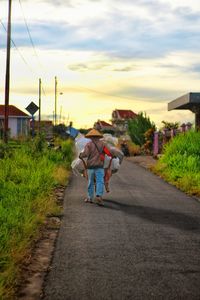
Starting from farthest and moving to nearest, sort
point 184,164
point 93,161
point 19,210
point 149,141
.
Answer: point 149,141, point 184,164, point 93,161, point 19,210

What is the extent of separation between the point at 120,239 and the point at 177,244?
2.76 feet

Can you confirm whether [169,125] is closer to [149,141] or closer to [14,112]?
[149,141]

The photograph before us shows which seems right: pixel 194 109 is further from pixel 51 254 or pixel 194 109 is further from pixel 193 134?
pixel 51 254

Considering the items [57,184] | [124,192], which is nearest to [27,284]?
[124,192]

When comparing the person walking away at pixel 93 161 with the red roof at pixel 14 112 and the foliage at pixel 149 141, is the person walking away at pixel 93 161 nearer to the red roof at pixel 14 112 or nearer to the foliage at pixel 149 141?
the foliage at pixel 149 141

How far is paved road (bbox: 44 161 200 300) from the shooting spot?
254 inches

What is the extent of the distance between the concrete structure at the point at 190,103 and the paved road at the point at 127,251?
55.2ft

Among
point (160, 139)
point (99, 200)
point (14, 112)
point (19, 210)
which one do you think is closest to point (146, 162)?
point (160, 139)

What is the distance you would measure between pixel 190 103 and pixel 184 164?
34.2ft

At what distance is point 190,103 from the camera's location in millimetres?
32438

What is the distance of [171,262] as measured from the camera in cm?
772

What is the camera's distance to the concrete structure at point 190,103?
30969mm

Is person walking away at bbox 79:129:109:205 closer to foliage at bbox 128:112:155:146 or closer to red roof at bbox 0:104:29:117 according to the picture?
foliage at bbox 128:112:155:146

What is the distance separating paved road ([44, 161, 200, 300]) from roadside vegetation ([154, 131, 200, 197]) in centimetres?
349
